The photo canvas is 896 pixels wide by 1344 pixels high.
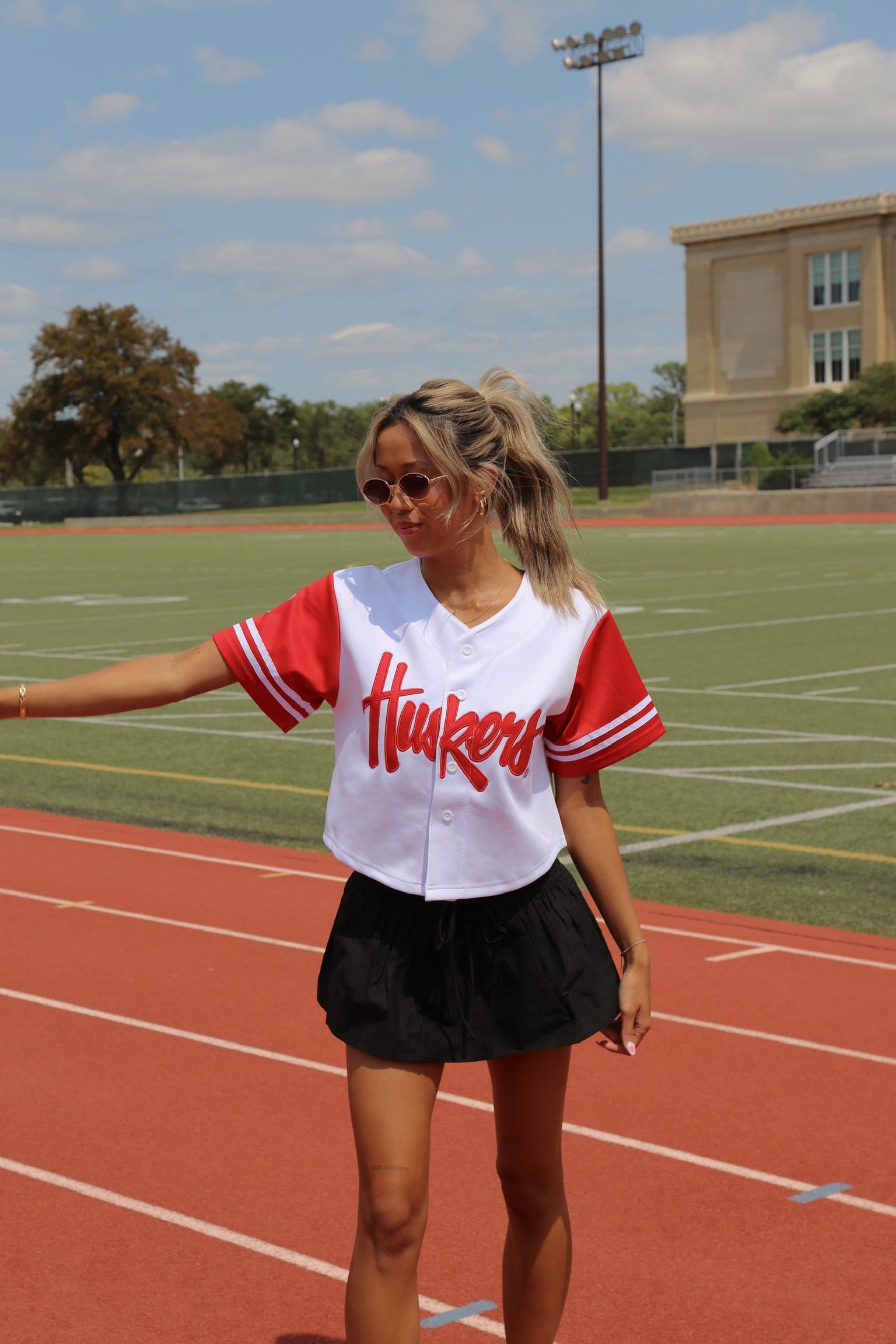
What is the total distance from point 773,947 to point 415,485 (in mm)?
4361

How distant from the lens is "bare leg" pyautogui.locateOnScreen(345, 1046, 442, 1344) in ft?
9.50

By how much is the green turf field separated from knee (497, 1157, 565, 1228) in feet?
3.77

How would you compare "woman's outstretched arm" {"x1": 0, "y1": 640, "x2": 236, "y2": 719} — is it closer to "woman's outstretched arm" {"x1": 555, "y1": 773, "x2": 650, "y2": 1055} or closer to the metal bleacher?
"woman's outstretched arm" {"x1": 555, "y1": 773, "x2": 650, "y2": 1055}

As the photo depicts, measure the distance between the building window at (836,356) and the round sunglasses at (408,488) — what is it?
294 ft

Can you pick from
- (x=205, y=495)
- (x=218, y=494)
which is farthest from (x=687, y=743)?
(x=218, y=494)

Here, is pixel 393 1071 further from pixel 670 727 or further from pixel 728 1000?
pixel 670 727

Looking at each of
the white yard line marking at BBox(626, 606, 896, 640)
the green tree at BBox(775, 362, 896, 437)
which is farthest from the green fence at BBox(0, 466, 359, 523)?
the white yard line marking at BBox(626, 606, 896, 640)

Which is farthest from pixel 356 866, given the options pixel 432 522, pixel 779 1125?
pixel 779 1125

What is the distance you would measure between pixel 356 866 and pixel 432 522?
64 cm

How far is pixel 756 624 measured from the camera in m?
21.5

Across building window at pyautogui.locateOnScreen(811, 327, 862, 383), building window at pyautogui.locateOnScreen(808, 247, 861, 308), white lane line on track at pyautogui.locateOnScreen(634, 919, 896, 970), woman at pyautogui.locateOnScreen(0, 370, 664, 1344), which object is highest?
building window at pyautogui.locateOnScreen(808, 247, 861, 308)

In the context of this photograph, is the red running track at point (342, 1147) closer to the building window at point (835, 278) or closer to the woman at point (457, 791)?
the woman at point (457, 791)

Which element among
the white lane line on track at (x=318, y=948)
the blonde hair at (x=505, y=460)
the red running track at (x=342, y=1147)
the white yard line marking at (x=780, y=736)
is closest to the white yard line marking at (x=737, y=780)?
the white yard line marking at (x=780, y=736)

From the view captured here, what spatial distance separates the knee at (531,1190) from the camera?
3.13 meters
